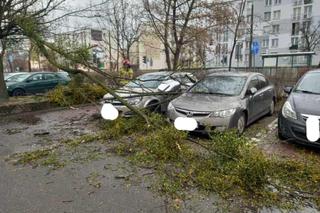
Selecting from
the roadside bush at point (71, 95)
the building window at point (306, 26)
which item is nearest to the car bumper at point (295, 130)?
the roadside bush at point (71, 95)

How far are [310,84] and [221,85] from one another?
2.03 meters

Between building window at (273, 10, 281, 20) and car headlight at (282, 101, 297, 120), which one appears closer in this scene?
car headlight at (282, 101, 297, 120)

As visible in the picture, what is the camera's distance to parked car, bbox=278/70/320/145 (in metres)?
5.16

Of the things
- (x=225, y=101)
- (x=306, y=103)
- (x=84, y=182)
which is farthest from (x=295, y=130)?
(x=84, y=182)

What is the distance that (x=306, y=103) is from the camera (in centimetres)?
543

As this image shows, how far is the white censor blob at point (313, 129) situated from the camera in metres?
4.90

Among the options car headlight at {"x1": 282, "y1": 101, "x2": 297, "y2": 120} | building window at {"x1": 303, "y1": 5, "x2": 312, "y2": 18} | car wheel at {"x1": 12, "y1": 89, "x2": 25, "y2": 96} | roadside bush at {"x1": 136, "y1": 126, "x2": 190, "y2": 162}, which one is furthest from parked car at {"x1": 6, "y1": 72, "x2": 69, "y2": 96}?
building window at {"x1": 303, "y1": 5, "x2": 312, "y2": 18}

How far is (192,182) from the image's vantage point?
4109mm

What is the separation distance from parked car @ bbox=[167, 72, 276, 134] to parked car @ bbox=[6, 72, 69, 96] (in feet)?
32.2

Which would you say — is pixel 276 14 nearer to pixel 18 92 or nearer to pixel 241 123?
pixel 18 92

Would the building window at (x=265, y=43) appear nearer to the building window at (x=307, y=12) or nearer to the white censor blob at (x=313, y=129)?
the building window at (x=307, y=12)

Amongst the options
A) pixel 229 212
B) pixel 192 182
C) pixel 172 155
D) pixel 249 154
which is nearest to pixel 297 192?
pixel 249 154

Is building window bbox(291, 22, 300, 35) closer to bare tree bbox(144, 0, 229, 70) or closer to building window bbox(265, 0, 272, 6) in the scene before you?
building window bbox(265, 0, 272, 6)

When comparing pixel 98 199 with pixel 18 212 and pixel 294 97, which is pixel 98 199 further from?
pixel 294 97
